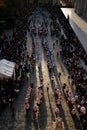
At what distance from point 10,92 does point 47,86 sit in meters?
4.07

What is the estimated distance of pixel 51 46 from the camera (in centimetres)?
4359

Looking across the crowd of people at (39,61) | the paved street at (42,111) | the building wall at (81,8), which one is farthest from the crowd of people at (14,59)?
the building wall at (81,8)

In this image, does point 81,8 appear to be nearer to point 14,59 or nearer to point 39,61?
point 39,61

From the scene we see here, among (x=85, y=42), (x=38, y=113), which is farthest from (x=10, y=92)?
(x=85, y=42)

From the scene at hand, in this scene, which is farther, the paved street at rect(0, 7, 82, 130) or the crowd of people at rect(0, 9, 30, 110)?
the crowd of people at rect(0, 9, 30, 110)

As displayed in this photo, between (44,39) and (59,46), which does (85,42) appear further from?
(44,39)

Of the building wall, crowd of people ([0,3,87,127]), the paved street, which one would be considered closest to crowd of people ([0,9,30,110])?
crowd of people ([0,3,87,127])

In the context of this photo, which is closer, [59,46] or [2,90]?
[2,90]

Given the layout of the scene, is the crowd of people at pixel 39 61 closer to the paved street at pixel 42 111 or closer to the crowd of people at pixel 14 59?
the crowd of people at pixel 14 59

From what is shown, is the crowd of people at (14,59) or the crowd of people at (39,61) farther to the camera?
the crowd of people at (39,61)

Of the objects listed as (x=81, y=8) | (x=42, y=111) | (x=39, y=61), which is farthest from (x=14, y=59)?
(x=81, y=8)

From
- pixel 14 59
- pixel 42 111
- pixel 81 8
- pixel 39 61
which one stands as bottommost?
pixel 81 8

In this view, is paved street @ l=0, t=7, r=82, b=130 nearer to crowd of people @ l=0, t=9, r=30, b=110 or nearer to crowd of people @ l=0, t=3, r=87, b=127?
crowd of people @ l=0, t=3, r=87, b=127

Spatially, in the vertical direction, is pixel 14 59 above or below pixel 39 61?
above
